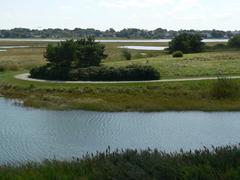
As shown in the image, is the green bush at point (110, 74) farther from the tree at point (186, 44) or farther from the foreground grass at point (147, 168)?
the tree at point (186, 44)

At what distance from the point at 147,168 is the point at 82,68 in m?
37.5

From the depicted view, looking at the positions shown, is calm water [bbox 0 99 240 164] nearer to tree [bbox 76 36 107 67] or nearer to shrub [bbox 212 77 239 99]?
shrub [bbox 212 77 239 99]

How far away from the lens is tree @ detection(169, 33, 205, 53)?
8431 centimetres

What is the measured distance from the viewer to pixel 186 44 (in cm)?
8412

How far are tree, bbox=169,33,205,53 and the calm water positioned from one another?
52.2 m

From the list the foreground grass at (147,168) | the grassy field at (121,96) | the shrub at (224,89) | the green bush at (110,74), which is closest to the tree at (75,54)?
the green bush at (110,74)

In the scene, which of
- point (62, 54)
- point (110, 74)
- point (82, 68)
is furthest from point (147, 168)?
point (62, 54)

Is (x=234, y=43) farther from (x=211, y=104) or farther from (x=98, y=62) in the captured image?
(x=211, y=104)

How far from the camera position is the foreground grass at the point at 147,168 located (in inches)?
398

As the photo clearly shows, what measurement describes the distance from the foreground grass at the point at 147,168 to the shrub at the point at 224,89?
26.4 meters

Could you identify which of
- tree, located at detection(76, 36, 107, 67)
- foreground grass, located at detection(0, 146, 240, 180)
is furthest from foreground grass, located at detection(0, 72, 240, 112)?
foreground grass, located at detection(0, 146, 240, 180)

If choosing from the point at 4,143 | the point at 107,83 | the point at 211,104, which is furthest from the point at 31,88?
the point at 4,143

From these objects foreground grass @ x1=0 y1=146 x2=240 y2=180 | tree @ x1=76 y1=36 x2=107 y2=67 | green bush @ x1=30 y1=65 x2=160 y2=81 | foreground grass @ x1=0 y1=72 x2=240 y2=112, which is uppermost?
foreground grass @ x1=0 y1=146 x2=240 y2=180

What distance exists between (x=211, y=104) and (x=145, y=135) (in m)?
11.7
